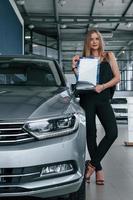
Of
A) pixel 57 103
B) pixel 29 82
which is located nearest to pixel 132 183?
pixel 29 82

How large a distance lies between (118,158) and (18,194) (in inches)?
177

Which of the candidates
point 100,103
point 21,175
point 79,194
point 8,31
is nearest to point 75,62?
point 100,103

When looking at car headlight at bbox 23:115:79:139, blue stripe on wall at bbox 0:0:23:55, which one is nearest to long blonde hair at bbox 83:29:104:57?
car headlight at bbox 23:115:79:139

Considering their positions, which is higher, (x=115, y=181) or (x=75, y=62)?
(x=75, y=62)

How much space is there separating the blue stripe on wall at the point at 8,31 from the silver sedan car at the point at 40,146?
30.8ft

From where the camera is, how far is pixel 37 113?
2779 millimetres

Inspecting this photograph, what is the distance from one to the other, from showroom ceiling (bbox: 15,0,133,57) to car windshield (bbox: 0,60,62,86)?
1212 centimetres

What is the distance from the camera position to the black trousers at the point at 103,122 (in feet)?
14.9

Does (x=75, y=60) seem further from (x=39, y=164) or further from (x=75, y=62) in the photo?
(x=39, y=164)

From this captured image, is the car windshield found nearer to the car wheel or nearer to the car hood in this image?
the car hood

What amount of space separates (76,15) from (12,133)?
1719 cm

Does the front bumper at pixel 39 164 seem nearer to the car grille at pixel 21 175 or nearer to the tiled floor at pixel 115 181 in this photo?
the car grille at pixel 21 175

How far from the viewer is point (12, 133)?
8.73ft

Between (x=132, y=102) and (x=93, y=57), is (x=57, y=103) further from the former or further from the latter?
(x=132, y=102)
